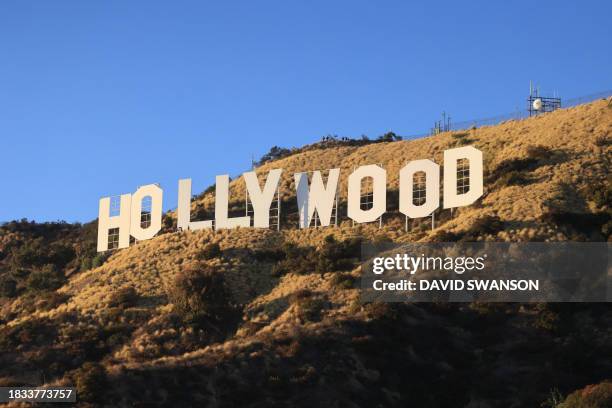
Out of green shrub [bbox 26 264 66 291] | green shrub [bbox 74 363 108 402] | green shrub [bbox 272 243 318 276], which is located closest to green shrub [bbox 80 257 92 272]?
green shrub [bbox 26 264 66 291]

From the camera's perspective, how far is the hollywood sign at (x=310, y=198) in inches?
3164

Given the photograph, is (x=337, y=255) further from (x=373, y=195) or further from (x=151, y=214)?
(x=151, y=214)

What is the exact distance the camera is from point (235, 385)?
6234 cm

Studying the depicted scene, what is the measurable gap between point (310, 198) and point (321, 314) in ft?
54.2

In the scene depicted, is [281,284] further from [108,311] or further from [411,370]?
[411,370]

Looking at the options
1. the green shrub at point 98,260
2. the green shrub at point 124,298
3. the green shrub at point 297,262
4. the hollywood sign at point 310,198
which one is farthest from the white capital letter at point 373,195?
the green shrub at point 98,260

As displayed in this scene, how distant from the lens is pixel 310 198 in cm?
8606

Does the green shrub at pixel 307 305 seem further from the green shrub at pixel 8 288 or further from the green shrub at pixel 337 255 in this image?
the green shrub at pixel 8 288

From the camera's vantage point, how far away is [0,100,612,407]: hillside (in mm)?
62562

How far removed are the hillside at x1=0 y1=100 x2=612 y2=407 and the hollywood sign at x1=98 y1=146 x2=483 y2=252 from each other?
4.57 feet

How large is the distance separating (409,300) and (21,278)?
129ft

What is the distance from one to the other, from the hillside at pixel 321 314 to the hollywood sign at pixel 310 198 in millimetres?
1391

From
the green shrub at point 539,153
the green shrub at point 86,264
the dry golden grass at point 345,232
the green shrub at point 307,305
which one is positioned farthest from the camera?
the green shrub at point 86,264

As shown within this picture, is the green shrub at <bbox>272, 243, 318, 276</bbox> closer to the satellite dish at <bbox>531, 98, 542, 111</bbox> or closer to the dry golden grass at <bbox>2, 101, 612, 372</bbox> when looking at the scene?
the dry golden grass at <bbox>2, 101, 612, 372</bbox>
